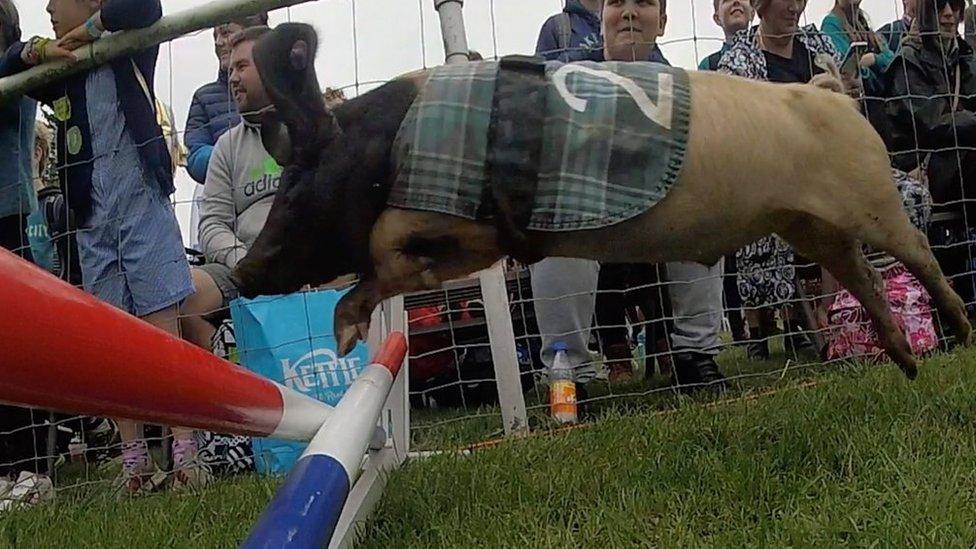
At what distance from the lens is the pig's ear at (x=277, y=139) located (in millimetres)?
1553

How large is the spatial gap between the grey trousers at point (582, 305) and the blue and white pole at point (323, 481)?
3.96 ft

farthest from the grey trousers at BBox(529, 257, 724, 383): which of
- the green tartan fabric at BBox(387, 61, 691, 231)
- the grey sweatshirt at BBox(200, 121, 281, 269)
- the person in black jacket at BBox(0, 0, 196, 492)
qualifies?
the green tartan fabric at BBox(387, 61, 691, 231)

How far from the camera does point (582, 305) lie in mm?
2834

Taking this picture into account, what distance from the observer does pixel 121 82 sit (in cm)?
261

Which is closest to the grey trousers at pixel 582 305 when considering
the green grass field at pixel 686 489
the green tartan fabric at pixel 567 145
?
the green grass field at pixel 686 489

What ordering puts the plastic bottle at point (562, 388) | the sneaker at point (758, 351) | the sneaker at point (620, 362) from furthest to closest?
the sneaker at point (758, 351), the sneaker at point (620, 362), the plastic bottle at point (562, 388)

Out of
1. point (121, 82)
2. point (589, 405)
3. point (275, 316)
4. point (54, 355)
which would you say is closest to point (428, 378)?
→ point (589, 405)

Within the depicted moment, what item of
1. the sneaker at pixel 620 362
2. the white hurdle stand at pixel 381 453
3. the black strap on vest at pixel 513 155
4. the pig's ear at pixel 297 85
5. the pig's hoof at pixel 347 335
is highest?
the pig's ear at pixel 297 85

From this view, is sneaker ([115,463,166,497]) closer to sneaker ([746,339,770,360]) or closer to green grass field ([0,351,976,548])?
green grass field ([0,351,976,548])

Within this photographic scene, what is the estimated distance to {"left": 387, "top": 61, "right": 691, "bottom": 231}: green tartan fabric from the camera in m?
1.53

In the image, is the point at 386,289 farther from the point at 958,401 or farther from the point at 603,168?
the point at 958,401

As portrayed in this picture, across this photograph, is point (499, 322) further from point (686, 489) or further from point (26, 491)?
point (26, 491)

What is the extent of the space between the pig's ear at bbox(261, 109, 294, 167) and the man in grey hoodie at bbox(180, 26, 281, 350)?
120 cm

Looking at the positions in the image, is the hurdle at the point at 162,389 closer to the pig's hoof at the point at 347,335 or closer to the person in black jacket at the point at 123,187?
the pig's hoof at the point at 347,335
